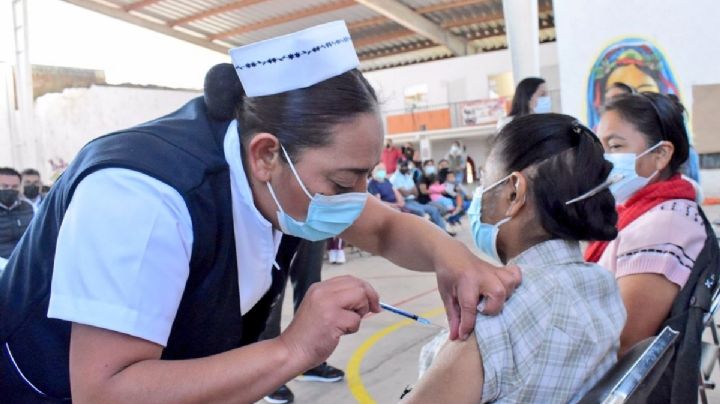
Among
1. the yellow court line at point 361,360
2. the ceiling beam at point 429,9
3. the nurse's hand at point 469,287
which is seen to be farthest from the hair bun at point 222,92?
the ceiling beam at point 429,9

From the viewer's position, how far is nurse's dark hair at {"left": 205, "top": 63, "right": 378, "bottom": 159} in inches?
37.1

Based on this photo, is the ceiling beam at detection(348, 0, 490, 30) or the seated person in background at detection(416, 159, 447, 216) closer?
Answer: the seated person in background at detection(416, 159, 447, 216)

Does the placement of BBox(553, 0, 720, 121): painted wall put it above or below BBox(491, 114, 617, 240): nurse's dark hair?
above

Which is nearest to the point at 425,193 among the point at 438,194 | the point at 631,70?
the point at 438,194

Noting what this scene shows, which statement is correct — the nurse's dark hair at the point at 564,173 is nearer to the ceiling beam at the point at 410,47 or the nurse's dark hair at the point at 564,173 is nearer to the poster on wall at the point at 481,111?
the poster on wall at the point at 481,111

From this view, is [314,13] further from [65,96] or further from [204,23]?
[65,96]

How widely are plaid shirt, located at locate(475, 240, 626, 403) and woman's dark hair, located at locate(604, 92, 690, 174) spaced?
37.5 inches

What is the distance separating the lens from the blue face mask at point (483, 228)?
4.29 ft

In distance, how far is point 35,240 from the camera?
0.91 m

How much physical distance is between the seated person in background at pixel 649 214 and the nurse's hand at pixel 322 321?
90 centimetres

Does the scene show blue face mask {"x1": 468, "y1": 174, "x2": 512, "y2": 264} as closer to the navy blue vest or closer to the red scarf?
the red scarf

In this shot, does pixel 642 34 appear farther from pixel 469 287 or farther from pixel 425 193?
pixel 469 287

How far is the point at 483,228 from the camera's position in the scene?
4.43ft

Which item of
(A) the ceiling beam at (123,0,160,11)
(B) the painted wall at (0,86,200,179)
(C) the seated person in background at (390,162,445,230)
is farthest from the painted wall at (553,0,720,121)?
(A) the ceiling beam at (123,0,160,11)
